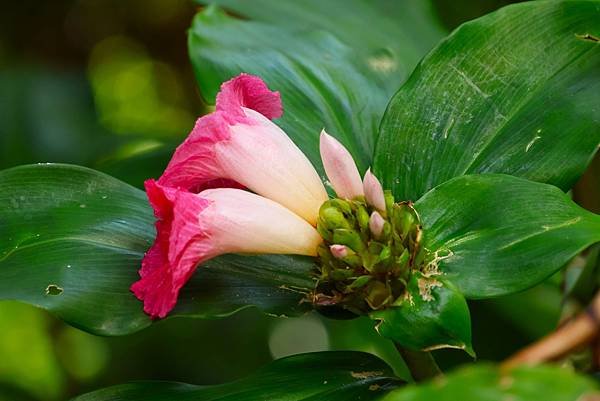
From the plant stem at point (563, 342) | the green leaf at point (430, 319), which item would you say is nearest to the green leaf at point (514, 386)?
the plant stem at point (563, 342)

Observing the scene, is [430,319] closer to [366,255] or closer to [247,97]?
[366,255]

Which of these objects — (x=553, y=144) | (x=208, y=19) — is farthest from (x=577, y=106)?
(x=208, y=19)

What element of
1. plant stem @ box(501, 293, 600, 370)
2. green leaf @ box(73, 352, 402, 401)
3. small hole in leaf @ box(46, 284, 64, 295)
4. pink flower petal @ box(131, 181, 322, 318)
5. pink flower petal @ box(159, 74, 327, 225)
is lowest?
green leaf @ box(73, 352, 402, 401)

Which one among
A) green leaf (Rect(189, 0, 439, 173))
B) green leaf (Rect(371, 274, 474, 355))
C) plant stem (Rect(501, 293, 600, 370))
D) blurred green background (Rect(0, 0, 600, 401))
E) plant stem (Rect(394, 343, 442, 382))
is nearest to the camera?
plant stem (Rect(501, 293, 600, 370))

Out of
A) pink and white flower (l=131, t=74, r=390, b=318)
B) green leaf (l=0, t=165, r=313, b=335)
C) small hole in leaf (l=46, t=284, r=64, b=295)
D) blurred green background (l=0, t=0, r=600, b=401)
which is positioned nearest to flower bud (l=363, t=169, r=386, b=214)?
pink and white flower (l=131, t=74, r=390, b=318)

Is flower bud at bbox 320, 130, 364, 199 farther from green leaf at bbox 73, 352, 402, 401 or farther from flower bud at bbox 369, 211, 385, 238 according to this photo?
green leaf at bbox 73, 352, 402, 401

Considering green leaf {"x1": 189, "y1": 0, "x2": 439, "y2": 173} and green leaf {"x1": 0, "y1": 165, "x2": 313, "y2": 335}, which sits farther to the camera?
green leaf {"x1": 189, "y1": 0, "x2": 439, "y2": 173}
